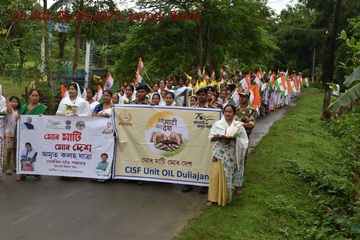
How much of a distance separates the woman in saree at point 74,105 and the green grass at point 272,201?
9.36 ft

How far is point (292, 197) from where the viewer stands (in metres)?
7.00

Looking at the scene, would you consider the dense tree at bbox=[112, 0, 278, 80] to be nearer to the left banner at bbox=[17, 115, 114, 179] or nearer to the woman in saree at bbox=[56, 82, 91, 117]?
the woman in saree at bbox=[56, 82, 91, 117]

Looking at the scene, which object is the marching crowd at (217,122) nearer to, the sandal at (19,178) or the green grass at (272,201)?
the sandal at (19,178)

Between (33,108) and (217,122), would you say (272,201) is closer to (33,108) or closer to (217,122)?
(217,122)

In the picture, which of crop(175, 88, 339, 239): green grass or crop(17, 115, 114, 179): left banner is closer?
crop(175, 88, 339, 239): green grass

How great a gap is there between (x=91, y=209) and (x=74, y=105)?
2069 millimetres

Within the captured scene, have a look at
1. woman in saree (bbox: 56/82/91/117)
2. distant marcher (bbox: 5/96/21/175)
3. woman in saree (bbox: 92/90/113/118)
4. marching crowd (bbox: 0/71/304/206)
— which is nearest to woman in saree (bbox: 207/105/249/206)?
marching crowd (bbox: 0/71/304/206)

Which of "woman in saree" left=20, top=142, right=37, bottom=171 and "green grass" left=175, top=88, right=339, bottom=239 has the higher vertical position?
"woman in saree" left=20, top=142, right=37, bottom=171

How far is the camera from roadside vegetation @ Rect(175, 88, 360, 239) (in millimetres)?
5320

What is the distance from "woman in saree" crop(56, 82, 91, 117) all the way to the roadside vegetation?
2833 millimetres

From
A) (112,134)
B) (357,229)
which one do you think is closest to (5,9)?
(112,134)

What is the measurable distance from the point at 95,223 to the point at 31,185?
207 centimetres

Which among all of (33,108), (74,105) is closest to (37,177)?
(33,108)

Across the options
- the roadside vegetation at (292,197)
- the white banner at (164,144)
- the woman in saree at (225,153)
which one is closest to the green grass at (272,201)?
the roadside vegetation at (292,197)
